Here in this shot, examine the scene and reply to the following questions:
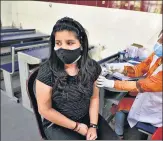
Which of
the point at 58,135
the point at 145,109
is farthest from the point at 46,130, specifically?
the point at 145,109

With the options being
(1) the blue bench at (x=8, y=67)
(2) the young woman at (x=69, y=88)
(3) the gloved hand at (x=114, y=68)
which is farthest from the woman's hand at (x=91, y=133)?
(1) the blue bench at (x=8, y=67)

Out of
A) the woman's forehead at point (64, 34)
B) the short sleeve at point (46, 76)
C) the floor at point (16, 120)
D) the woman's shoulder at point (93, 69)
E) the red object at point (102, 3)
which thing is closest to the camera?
the woman's forehead at point (64, 34)

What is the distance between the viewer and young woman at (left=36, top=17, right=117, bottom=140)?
875 mm

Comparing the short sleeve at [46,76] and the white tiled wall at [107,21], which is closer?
the short sleeve at [46,76]

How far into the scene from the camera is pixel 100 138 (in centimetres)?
103

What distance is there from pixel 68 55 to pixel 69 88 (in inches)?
8.0

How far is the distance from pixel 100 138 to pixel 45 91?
38 cm

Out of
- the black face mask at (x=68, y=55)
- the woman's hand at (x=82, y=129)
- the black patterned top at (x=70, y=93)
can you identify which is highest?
the black face mask at (x=68, y=55)

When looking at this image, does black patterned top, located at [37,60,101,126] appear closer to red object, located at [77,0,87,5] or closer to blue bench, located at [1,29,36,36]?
red object, located at [77,0,87,5]

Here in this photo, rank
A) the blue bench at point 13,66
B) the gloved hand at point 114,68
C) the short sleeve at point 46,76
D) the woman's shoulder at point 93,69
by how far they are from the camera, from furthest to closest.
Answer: the blue bench at point 13,66 → the gloved hand at point 114,68 → the woman's shoulder at point 93,69 → the short sleeve at point 46,76

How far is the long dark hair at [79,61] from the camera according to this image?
874mm

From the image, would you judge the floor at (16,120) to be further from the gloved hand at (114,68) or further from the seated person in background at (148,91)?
the seated person in background at (148,91)

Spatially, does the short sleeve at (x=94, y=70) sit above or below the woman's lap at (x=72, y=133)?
above

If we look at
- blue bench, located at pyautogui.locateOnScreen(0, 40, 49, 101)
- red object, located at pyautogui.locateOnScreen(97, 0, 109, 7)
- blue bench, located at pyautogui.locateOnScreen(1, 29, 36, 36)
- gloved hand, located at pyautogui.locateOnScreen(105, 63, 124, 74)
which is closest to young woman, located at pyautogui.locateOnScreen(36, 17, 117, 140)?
gloved hand, located at pyautogui.locateOnScreen(105, 63, 124, 74)
